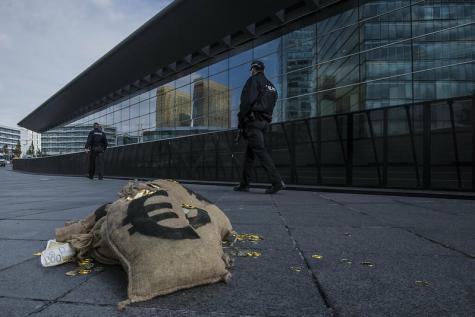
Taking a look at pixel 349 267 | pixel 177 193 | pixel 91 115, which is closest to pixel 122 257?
pixel 177 193

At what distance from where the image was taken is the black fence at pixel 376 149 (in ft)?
21.2

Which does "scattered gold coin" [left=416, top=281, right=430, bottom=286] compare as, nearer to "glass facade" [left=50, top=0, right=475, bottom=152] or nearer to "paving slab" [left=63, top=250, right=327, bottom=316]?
"paving slab" [left=63, top=250, right=327, bottom=316]

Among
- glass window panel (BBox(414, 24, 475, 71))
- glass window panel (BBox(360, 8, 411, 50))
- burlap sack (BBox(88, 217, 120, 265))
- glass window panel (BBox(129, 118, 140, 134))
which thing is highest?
glass window panel (BBox(360, 8, 411, 50))

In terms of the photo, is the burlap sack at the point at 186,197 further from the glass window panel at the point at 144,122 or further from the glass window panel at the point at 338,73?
the glass window panel at the point at 144,122

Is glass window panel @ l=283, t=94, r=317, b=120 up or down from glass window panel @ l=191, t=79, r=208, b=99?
down

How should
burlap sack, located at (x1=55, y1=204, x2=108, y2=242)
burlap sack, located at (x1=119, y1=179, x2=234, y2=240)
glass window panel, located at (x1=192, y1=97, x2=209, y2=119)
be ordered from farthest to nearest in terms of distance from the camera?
glass window panel, located at (x1=192, y1=97, x2=209, y2=119) → burlap sack, located at (x1=119, y1=179, x2=234, y2=240) → burlap sack, located at (x1=55, y1=204, x2=108, y2=242)

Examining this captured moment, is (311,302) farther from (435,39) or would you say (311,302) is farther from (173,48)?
(173,48)

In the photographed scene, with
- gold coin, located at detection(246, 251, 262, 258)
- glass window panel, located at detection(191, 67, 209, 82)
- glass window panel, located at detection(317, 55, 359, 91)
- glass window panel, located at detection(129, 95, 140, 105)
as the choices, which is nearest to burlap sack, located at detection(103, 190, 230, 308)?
gold coin, located at detection(246, 251, 262, 258)

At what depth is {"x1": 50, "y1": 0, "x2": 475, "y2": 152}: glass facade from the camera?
16.7m

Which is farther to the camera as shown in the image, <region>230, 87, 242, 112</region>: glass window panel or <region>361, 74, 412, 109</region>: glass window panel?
<region>230, 87, 242, 112</region>: glass window panel

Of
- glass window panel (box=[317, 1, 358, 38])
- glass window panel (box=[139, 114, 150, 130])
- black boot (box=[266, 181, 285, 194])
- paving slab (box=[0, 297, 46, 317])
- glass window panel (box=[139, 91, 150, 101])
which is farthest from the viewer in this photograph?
glass window panel (box=[139, 114, 150, 130])

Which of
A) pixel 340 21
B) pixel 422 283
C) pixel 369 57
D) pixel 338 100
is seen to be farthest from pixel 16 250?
pixel 340 21

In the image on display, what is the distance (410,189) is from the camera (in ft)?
22.4

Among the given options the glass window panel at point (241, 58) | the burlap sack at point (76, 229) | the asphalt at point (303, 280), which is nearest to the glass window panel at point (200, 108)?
the glass window panel at point (241, 58)
